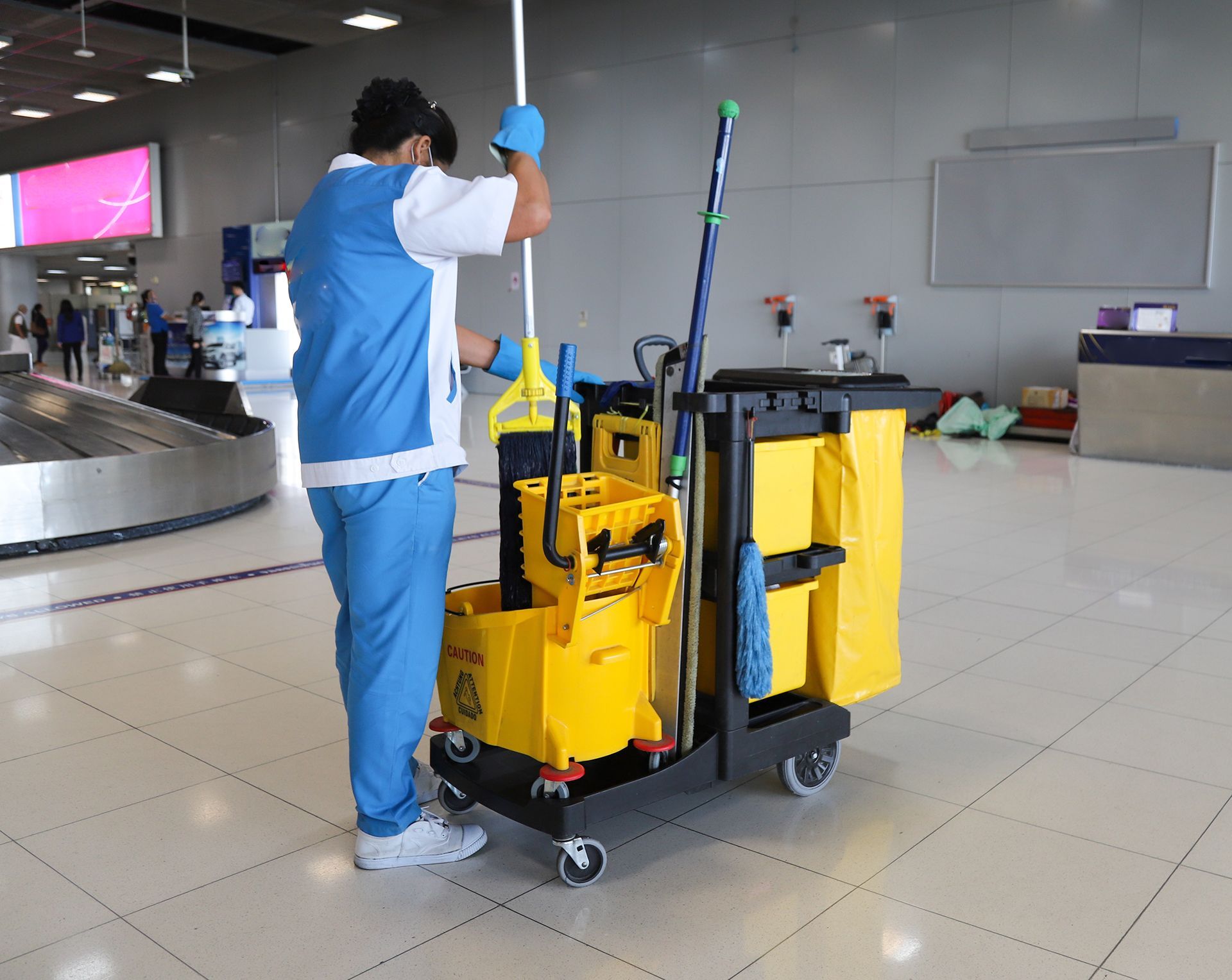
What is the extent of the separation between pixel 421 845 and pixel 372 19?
45.7ft

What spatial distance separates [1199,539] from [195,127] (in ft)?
64.8

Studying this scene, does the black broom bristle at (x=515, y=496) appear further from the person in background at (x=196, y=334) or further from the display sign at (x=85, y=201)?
the display sign at (x=85, y=201)

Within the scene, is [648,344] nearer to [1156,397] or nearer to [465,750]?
[465,750]

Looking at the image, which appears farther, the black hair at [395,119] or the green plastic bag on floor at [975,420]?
the green plastic bag on floor at [975,420]

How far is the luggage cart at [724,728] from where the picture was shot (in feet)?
7.09

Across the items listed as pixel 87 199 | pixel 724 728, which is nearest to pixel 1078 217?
pixel 724 728

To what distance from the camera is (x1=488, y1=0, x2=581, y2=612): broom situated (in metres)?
2.23

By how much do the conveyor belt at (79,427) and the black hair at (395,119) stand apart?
380cm

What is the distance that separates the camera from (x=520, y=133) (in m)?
2.14

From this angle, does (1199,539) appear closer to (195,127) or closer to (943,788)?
(943,788)

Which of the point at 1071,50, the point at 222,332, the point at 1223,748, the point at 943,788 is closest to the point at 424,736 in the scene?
the point at 943,788

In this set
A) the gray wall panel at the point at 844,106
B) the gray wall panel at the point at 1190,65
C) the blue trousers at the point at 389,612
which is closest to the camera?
the blue trousers at the point at 389,612

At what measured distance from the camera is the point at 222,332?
17391 millimetres

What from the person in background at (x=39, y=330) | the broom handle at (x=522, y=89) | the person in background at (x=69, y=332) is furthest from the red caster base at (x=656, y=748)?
the person in background at (x=39, y=330)
